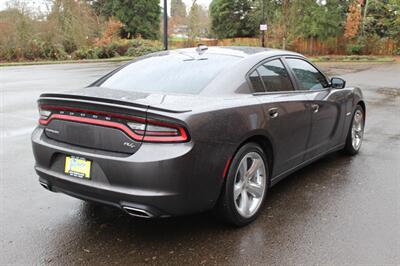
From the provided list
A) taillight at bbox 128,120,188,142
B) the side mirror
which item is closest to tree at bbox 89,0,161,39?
the side mirror

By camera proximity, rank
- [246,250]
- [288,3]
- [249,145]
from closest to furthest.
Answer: [246,250] < [249,145] < [288,3]

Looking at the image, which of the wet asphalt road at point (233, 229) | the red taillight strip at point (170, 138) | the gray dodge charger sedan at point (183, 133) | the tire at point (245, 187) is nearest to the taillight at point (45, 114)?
the gray dodge charger sedan at point (183, 133)

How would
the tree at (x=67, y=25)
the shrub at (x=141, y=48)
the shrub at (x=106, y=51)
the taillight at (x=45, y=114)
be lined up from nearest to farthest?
1. the taillight at (x=45, y=114)
2. the tree at (x=67, y=25)
3. the shrub at (x=106, y=51)
4. the shrub at (x=141, y=48)

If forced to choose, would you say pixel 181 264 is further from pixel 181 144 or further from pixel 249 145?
pixel 249 145

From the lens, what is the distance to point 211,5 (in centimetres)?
5394

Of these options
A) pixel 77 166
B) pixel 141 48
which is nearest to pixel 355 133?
pixel 77 166

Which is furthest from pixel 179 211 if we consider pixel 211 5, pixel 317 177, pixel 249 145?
pixel 211 5

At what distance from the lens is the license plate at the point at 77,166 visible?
10.6 feet

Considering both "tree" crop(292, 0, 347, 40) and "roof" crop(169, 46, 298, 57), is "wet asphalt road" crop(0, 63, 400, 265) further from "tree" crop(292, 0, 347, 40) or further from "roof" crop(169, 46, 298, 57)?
"tree" crop(292, 0, 347, 40)

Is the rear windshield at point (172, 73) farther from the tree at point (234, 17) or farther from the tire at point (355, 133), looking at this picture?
the tree at point (234, 17)

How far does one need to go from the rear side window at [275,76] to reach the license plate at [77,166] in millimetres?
1869

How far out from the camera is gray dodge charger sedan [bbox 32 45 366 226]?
3.03m

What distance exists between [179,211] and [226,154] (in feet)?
1.94

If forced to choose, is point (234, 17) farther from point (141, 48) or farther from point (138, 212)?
point (138, 212)
